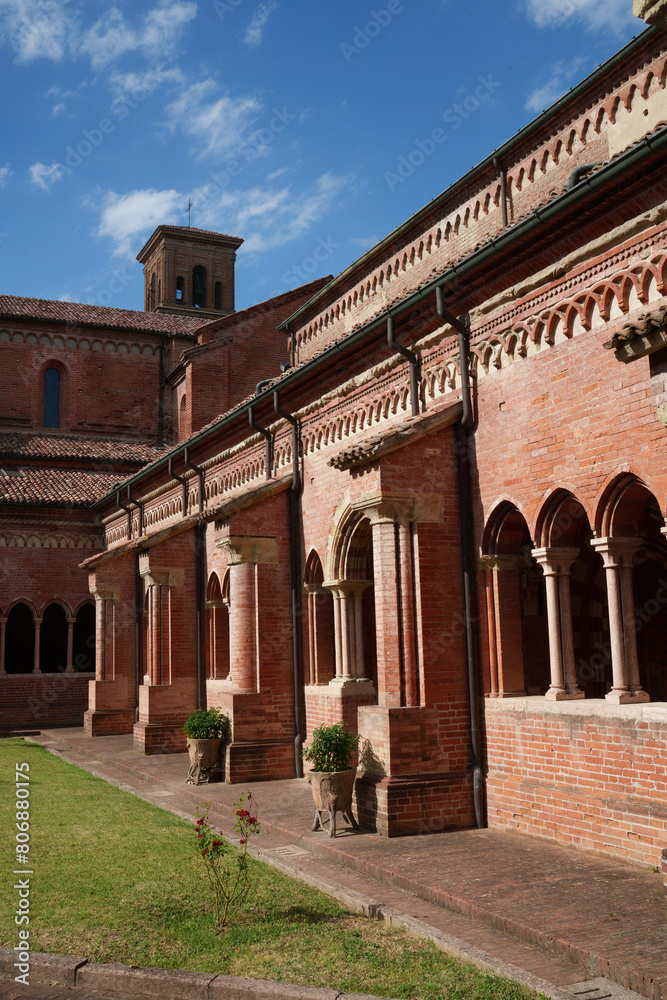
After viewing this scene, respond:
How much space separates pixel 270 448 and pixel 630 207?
27.2ft

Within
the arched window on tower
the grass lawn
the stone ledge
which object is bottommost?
the grass lawn

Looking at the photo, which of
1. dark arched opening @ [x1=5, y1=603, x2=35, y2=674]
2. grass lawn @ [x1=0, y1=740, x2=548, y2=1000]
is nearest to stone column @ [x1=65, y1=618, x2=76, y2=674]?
dark arched opening @ [x1=5, y1=603, x2=35, y2=674]

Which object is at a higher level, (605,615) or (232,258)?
(232,258)

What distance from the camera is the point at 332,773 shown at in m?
9.52

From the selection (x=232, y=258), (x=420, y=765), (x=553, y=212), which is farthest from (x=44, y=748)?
(x=232, y=258)

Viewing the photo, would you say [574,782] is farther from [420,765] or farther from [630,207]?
[630,207]

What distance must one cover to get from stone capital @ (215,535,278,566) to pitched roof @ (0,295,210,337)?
638 inches

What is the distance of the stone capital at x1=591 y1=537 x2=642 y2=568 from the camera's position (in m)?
8.20

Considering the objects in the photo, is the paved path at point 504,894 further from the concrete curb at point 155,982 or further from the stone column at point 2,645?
the stone column at point 2,645

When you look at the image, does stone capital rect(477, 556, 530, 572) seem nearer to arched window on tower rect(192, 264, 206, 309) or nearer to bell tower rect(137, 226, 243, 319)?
bell tower rect(137, 226, 243, 319)

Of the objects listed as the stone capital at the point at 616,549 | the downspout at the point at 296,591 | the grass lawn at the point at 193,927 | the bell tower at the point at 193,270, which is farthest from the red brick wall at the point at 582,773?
the bell tower at the point at 193,270

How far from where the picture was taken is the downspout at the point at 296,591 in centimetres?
1353

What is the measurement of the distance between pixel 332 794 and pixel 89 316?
79.3ft

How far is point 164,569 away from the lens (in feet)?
56.7
